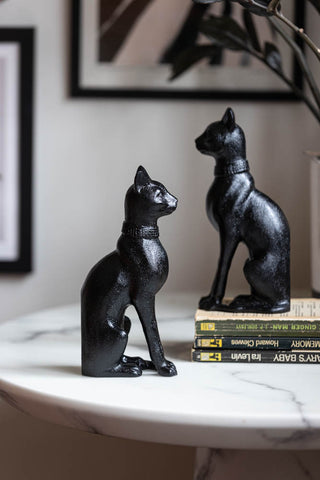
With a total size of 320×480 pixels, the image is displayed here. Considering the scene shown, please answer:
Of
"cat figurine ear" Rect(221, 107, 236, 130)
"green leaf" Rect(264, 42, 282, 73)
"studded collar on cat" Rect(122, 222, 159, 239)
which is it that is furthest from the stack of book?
"green leaf" Rect(264, 42, 282, 73)

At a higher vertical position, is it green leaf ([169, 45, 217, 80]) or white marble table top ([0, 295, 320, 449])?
green leaf ([169, 45, 217, 80])

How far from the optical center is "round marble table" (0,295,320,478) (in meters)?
0.73

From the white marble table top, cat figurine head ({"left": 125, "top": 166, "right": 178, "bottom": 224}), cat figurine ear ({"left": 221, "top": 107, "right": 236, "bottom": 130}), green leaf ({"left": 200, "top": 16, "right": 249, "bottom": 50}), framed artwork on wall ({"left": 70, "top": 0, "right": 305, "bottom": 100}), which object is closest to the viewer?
the white marble table top

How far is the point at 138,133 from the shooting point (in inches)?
59.7

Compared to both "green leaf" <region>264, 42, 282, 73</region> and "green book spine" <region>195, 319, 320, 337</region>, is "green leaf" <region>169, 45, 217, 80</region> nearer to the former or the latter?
"green leaf" <region>264, 42, 282, 73</region>

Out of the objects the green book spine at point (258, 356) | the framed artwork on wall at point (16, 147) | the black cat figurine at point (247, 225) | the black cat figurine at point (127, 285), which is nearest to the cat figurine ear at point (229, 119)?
the black cat figurine at point (247, 225)

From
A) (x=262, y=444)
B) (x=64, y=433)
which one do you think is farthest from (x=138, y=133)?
(x=262, y=444)

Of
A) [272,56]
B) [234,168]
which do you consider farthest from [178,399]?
[272,56]

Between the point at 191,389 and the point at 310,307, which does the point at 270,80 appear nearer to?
the point at 310,307

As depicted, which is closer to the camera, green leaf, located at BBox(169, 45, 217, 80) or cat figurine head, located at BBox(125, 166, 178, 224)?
cat figurine head, located at BBox(125, 166, 178, 224)

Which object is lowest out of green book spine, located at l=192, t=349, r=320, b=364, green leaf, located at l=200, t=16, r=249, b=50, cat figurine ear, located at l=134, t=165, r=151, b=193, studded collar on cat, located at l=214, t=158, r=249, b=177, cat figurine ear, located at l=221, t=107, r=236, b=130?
green book spine, located at l=192, t=349, r=320, b=364

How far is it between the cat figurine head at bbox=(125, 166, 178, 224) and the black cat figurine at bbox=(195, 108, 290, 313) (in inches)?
7.2

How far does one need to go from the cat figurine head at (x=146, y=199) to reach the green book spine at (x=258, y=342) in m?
0.18

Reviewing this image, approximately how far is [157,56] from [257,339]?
767 millimetres
